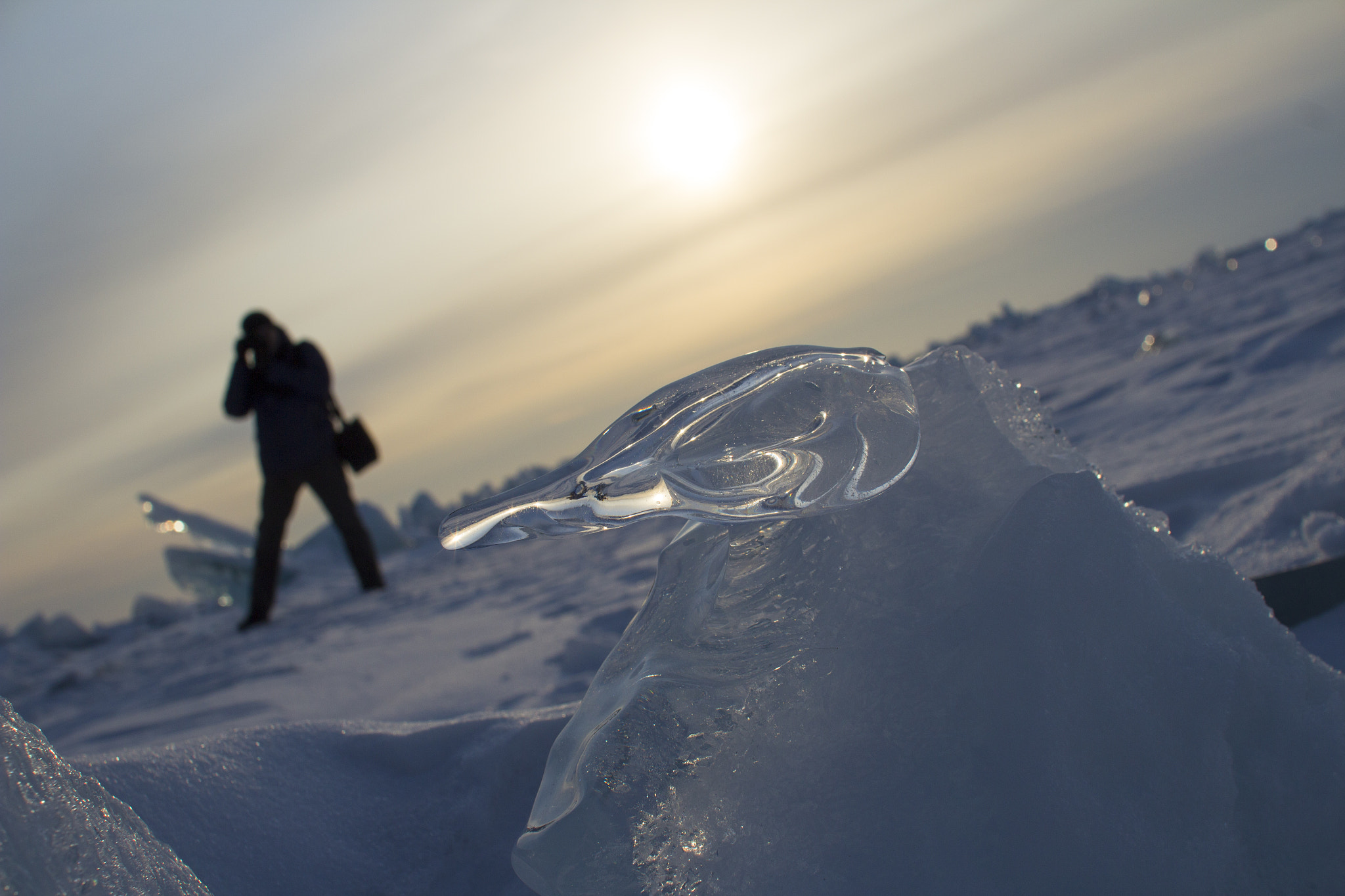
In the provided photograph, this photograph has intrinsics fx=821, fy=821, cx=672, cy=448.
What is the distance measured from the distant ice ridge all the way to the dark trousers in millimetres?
4541

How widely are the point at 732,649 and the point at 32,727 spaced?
56cm

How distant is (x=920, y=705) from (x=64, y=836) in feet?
2.07

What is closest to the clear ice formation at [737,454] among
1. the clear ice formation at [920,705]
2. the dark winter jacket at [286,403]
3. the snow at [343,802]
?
the clear ice formation at [920,705]

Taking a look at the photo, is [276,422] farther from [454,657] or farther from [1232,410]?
[1232,410]

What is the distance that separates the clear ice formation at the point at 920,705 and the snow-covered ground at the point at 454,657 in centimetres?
27

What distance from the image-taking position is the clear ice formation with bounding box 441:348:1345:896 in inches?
25.3

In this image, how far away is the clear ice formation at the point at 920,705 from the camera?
0.64 m

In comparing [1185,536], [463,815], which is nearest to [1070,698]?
[463,815]

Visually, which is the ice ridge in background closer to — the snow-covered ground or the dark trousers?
the snow-covered ground

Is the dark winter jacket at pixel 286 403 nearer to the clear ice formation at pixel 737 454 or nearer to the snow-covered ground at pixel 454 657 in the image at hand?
the snow-covered ground at pixel 454 657

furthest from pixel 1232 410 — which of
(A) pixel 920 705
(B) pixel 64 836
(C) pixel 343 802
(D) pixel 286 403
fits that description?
(D) pixel 286 403

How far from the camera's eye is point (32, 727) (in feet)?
1.96

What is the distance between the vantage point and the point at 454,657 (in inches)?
98.7

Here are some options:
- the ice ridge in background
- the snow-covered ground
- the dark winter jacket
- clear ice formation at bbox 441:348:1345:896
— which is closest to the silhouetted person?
the dark winter jacket
